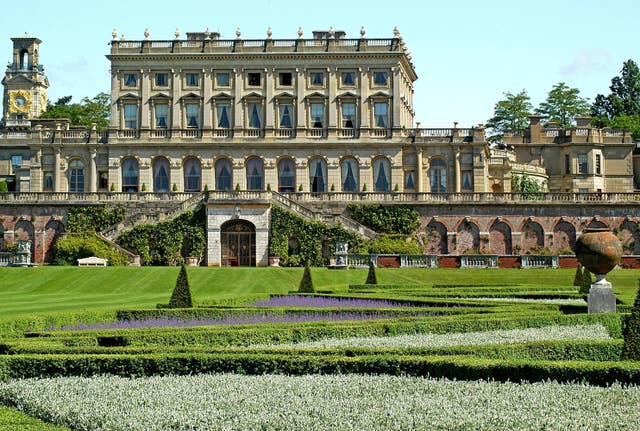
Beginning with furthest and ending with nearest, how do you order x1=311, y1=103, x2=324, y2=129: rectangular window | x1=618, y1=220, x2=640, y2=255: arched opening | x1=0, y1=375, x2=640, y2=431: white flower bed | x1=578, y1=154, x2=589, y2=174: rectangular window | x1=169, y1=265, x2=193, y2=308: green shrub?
x1=578, y1=154, x2=589, y2=174: rectangular window, x1=311, y1=103, x2=324, y2=129: rectangular window, x1=618, y1=220, x2=640, y2=255: arched opening, x1=169, y1=265, x2=193, y2=308: green shrub, x1=0, y1=375, x2=640, y2=431: white flower bed

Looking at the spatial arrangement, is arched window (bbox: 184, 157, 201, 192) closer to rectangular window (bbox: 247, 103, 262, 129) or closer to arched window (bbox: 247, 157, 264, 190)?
arched window (bbox: 247, 157, 264, 190)

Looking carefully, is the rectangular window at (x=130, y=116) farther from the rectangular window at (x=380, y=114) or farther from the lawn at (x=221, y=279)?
the lawn at (x=221, y=279)

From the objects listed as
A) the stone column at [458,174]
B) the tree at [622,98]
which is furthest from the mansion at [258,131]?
the tree at [622,98]

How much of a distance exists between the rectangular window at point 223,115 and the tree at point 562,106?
4367 centimetres

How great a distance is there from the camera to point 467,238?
67500 mm

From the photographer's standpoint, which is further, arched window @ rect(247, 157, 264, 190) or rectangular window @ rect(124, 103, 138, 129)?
rectangular window @ rect(124, 103, 138, 129)

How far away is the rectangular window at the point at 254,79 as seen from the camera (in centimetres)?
7788

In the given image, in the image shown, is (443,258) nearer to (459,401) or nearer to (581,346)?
(581,346)

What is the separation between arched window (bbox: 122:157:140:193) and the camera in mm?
75500

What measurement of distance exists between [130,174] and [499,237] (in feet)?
93.8

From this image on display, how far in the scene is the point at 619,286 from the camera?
156ft

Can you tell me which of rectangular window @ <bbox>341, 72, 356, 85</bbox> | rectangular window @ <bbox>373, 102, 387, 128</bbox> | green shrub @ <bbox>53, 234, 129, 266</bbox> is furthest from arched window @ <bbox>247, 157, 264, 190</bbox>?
green shrub @ <bbox>53, 234, 129, 266</bbox>

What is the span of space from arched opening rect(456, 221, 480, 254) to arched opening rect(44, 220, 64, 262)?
27250mm

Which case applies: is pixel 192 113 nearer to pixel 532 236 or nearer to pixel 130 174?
pixel 130 174
